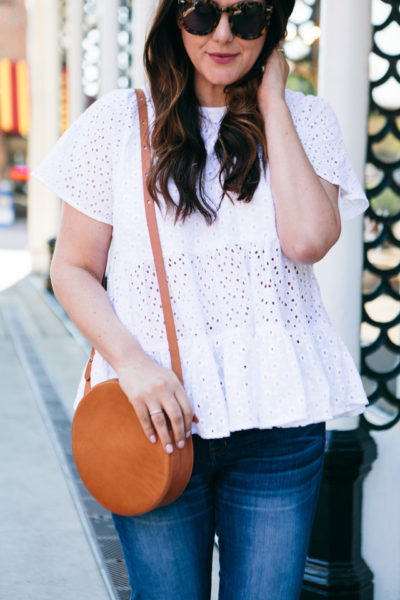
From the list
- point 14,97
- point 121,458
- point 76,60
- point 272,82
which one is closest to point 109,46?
point 76,60

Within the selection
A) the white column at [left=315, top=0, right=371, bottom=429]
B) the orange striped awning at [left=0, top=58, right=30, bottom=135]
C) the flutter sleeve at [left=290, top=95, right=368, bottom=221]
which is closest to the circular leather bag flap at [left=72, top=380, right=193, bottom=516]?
the flutter sleeve at [left=290, top=95, right=368, bottom=221]

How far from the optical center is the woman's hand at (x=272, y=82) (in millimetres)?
1609

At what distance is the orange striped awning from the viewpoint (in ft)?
55.5

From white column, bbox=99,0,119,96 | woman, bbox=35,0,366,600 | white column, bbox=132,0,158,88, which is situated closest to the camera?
woman, bbox=35,0,366,600

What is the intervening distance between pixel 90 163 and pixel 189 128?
→ 0.68 feet

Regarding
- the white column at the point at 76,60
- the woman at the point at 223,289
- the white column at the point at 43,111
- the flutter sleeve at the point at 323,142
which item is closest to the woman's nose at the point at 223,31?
the woman at the point at 223,289

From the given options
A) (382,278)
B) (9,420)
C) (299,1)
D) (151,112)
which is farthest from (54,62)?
(151,112)

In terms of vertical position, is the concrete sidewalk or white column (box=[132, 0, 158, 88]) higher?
white column (box=[132, 0, 158, 88])

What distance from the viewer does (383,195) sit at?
2.88 metres

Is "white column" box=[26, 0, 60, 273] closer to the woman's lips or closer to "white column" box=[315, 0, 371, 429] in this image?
"white column" box=[315, 0, 371, 429]

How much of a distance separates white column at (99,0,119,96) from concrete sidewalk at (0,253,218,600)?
7.80ft

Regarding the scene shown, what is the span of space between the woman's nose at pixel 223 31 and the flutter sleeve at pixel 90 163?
231mm

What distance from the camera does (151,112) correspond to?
162cm

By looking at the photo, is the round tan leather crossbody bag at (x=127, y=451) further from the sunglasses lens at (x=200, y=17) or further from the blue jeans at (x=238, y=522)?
the sunglasses lens at (x=200, y=17)
